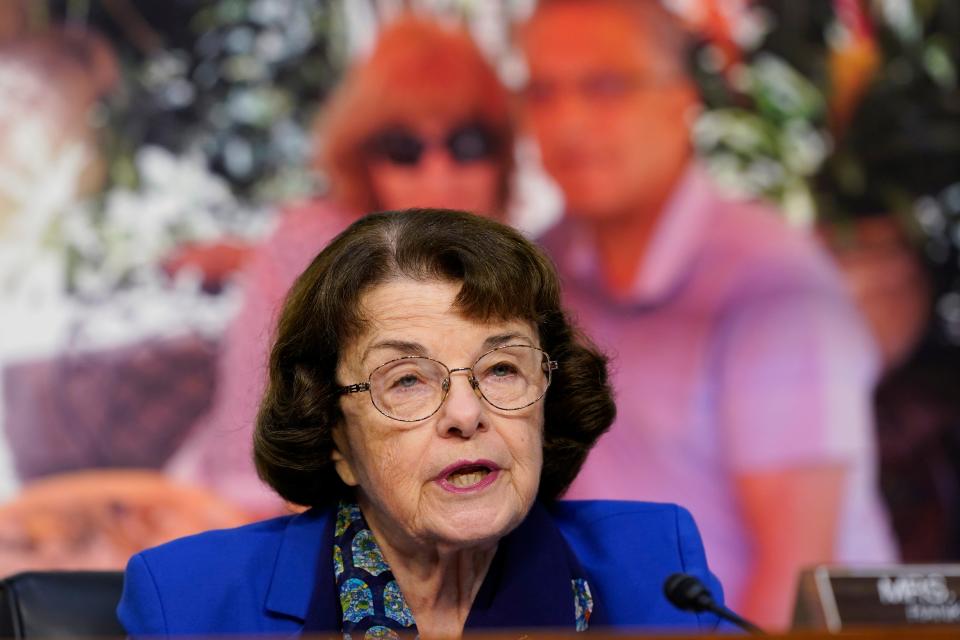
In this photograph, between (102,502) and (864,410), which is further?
(864,410)

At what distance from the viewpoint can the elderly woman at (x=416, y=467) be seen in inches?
64.3

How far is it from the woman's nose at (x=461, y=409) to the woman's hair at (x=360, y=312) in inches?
3.8

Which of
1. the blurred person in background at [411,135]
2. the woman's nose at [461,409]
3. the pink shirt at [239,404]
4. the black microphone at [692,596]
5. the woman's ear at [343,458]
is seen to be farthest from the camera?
the blurred person in background at [411,135]

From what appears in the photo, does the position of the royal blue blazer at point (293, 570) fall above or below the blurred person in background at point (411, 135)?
below

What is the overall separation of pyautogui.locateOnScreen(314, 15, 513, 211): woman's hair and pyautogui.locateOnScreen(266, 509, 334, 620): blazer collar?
71.8 inches

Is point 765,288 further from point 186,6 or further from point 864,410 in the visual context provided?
point 186,6

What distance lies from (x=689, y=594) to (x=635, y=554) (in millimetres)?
446

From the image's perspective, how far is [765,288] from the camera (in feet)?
12.1

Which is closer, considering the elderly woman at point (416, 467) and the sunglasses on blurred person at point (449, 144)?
the elderly woman at point (416, 467)

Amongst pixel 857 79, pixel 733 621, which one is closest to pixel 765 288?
pixel 857 79

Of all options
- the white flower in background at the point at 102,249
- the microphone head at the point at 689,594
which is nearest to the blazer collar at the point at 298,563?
the microphone head at the point at 689,594

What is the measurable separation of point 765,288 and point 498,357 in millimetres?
2198

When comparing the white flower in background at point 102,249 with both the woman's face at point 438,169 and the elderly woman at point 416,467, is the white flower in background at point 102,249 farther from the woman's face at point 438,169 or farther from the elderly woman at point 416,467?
the elderly woman at point 416,467

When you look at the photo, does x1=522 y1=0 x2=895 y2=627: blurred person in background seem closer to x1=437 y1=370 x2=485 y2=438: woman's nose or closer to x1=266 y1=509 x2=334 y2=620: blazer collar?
x1=266 y1=509 x2=334 y2=620: blazer collar
